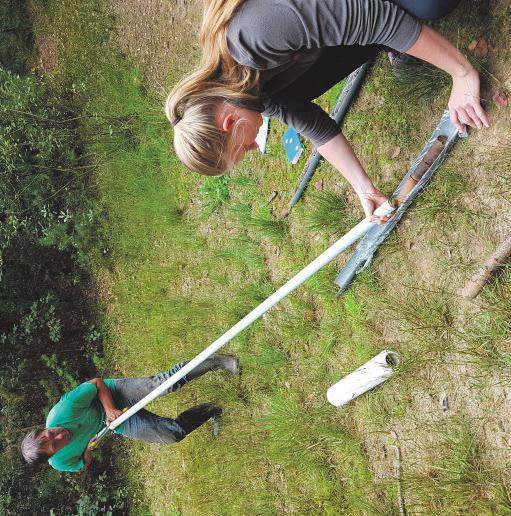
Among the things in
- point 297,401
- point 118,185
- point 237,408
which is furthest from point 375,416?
point 118,185

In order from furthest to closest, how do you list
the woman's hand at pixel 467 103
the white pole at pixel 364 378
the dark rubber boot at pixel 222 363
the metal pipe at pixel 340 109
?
the dark rubber boot at pixel 222 363
the metal pipe at pixel 340 109
the white pole at pixel 364 378
the woman's hand at pixel 467 103

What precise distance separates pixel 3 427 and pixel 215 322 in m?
2.60

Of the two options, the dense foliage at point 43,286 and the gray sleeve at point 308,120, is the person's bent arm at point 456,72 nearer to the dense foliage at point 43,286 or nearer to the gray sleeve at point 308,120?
the gray sleeve at point 308,120

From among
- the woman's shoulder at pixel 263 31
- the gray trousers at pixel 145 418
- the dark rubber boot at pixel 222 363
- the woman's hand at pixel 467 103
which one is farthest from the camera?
the dark rubber boot at pixel 222 363

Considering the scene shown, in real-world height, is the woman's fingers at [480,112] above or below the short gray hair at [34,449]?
above

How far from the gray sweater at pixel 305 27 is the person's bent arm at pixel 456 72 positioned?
52 millimetres

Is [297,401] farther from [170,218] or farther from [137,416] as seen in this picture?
[170,218]

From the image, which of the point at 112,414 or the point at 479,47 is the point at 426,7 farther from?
the point at 112,414

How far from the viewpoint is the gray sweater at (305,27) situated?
1.44m

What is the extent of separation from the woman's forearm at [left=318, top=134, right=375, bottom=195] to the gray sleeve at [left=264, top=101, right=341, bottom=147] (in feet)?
0.10

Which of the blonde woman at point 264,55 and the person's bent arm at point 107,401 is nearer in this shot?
the blonde woman at point 264,55

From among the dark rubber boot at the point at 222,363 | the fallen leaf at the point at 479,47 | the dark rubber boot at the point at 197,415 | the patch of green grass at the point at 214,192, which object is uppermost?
the fallen leaf at the point at 479,47

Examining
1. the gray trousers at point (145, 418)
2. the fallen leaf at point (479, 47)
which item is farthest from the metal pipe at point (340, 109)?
the gray trousers at point (145, 418)

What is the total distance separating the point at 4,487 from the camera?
15.8 ft
